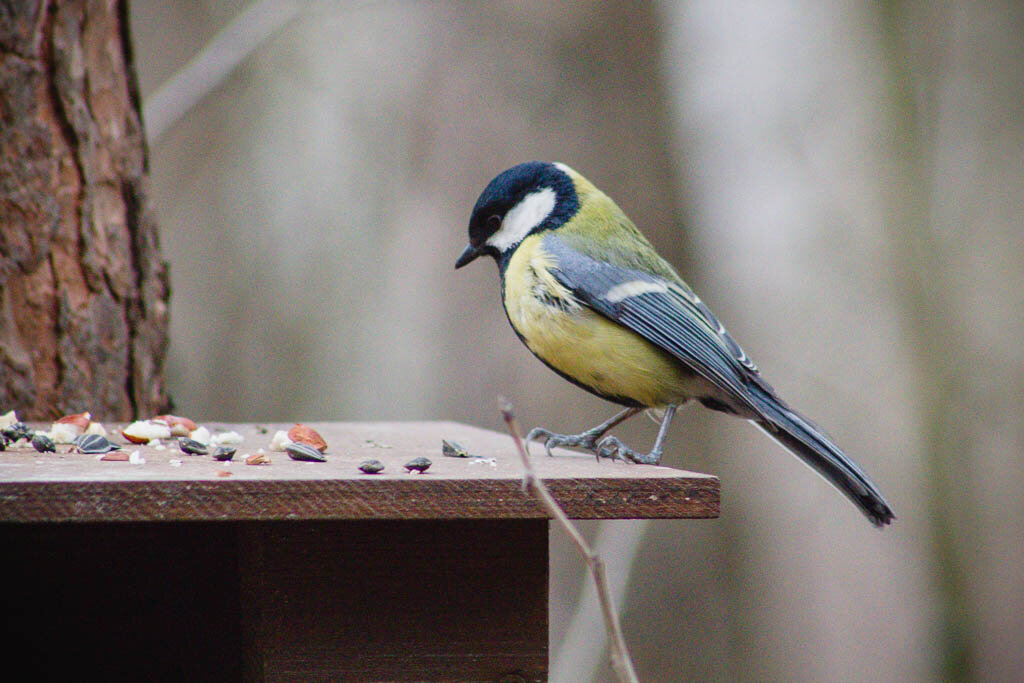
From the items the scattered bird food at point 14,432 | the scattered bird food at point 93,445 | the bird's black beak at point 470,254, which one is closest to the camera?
the scattered bird food at point 93,445

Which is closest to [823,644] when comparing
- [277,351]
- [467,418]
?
[467,418]

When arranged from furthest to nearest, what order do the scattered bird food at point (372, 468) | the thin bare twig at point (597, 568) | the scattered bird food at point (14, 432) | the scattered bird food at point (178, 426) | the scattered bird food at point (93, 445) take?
the scattered bird food at point (178, 426) < the scattered bird food at point (14, 432) < the scattered bird food at point (93, 445) < the scattered bird food at point (372, 468) < the thin bare twig at point (597, 568)

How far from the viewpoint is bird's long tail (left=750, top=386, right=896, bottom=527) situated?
176 cm

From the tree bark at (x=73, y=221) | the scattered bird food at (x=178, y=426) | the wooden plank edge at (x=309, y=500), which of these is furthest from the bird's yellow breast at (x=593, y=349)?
the tree bark at (x=73, y=221)

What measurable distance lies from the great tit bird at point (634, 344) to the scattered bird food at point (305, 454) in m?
0.52

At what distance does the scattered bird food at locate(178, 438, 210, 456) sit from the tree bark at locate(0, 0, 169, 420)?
890 mm

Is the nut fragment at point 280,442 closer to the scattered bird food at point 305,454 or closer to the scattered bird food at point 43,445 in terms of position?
the scattered bird food at point 305,454

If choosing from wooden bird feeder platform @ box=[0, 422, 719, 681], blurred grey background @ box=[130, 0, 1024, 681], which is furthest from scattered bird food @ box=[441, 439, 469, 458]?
blurred grey background @ box=[130, 0, 1024, 681]

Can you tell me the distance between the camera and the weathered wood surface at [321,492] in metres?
1.08

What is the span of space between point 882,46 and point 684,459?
1599mm

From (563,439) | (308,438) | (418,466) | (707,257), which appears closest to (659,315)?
(563,439)

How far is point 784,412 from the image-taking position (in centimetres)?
194

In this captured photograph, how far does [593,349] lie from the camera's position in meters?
1.92

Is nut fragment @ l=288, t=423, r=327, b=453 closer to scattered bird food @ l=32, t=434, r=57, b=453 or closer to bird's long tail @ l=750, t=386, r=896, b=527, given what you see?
scattered bird food @ l=32, t=434, r=57, b=453
